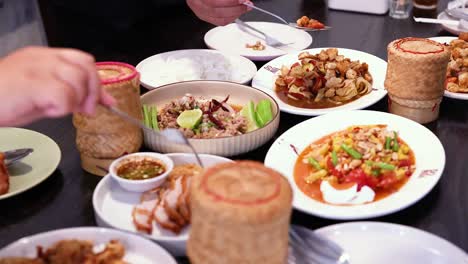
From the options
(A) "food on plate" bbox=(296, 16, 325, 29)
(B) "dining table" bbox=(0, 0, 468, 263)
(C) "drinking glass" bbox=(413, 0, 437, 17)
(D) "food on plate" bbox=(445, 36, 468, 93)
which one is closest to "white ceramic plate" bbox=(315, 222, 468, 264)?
(B) "dining table" bbox=(0, 0, 468, 263)

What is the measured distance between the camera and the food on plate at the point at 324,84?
208cm

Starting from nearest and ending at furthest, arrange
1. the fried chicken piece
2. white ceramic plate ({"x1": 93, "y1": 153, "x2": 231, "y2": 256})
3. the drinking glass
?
the fried chicken piece < white ceramic plate ({"x1": 93, "y1": 153, "x2": 231, "y2": 256}) < the drinking glass

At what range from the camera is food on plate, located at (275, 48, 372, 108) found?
208 centimetres

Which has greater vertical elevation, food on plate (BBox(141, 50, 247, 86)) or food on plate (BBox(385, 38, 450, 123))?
food on plate (BBox(385, 38, 450, 123))

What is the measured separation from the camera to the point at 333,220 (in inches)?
57.7

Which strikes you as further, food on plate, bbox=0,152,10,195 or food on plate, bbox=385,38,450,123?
food on plate, bbox=385,38,450,123

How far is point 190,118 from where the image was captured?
6.16 ft

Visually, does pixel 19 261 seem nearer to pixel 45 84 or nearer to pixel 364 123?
pixel 45 84

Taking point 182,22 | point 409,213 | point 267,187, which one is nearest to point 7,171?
point 267,187

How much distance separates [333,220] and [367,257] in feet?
0.61

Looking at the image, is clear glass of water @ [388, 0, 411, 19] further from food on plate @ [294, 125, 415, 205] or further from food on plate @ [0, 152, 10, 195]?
food on plate @ [0, 152, 10, 195]

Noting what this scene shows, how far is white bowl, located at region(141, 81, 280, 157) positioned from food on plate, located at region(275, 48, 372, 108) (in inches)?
7.1

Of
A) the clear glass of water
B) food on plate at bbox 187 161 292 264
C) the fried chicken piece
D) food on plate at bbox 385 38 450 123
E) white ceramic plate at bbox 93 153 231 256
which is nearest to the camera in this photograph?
food on plate at bbox 187 161 292 264

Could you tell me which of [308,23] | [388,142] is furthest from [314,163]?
[308,23]
